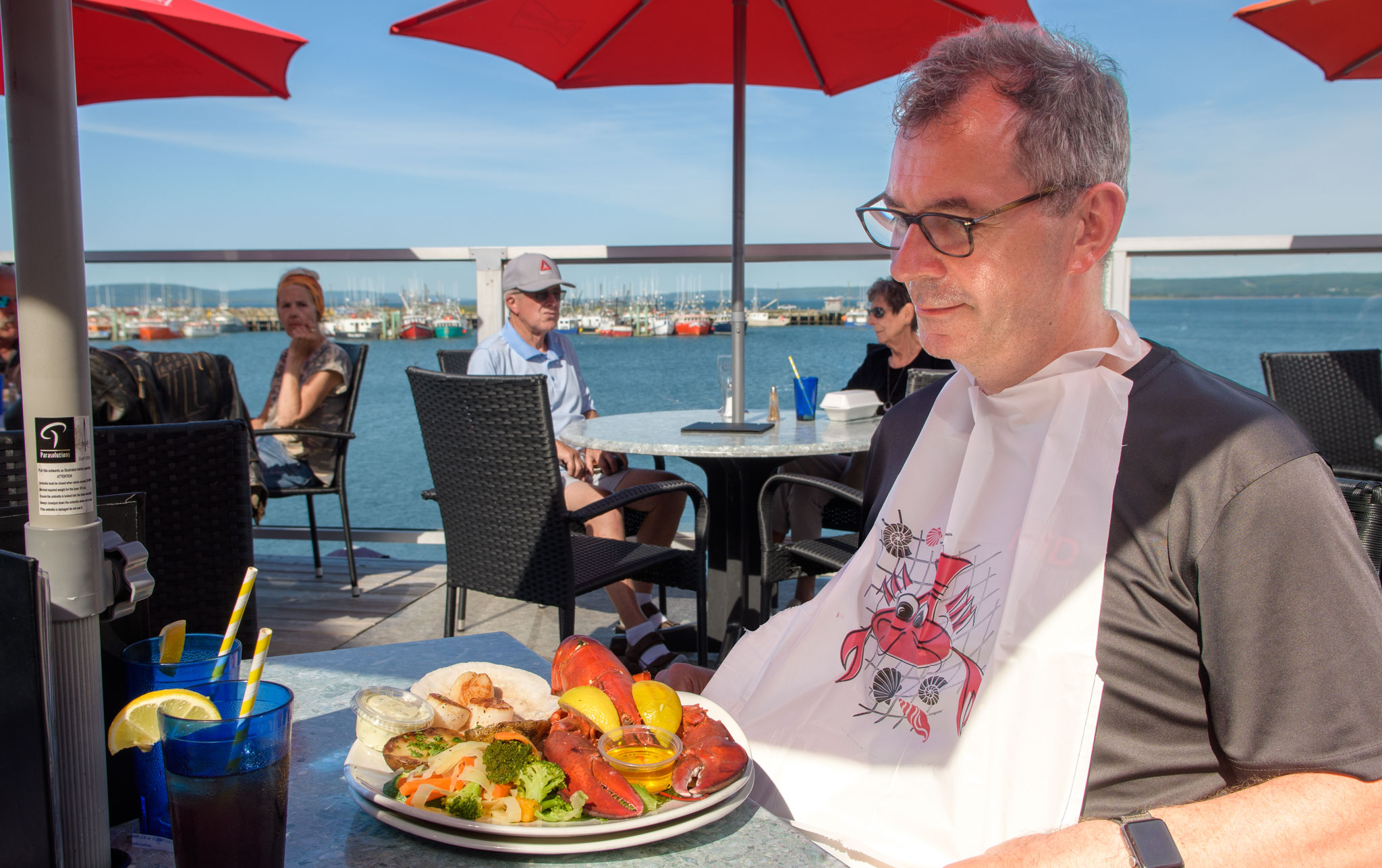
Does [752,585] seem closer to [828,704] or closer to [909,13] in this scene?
[828,704]

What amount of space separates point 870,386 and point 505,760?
153 inches

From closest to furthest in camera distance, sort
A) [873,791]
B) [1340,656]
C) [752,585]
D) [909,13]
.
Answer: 1. [1340,656]
2. [873,791]
3. [752,585]
4. [909,13]

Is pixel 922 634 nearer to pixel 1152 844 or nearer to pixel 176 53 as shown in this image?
pixel 1152 844

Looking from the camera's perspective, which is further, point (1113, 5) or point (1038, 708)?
point (1113, 5)

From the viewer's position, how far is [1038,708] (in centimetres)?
113

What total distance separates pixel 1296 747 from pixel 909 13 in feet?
11.7

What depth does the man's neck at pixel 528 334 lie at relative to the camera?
14.7ft

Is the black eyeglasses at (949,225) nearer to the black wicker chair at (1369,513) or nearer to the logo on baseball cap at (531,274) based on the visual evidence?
the black wicker chair at (1369,513)

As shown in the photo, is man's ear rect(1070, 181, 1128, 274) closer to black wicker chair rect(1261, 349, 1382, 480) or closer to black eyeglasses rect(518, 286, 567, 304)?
black eyeglasses rect(518, 286, 567, 304)

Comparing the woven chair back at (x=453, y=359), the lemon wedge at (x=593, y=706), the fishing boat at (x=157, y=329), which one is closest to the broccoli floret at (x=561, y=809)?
the lemon wedge at (x=593, y=706)

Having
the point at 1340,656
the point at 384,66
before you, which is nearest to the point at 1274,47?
the point at 1340,656

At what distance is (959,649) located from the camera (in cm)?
126

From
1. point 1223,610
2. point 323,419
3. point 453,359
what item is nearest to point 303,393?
point 323,419

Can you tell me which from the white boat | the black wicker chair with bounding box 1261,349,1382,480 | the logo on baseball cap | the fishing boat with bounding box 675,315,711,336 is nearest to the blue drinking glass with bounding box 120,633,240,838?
the logo on baseball cap
